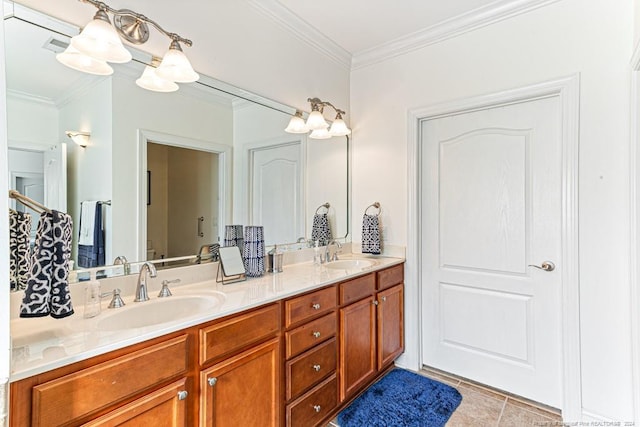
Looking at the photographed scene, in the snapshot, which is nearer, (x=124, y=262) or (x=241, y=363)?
(x=241, y=363)

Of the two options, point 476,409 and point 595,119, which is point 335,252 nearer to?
point 476,409

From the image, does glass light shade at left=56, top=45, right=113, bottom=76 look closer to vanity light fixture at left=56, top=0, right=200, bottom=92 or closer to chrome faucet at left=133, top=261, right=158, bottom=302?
vanity light fixture at left=56, top=0, right=200, bottom=92

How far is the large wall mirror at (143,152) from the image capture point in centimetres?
124

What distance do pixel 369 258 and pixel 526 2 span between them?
1977 mm

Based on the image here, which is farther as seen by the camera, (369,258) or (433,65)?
(369,258)

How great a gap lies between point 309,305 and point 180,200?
2.89 ft

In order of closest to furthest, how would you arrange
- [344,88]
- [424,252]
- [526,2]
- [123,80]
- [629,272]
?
[123,80]
[629,272]
[526,2]
[424,252]
[344,88]

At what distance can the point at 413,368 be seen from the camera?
97.3 inches

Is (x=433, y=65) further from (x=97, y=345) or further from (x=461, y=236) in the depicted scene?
(x=97, y=345)

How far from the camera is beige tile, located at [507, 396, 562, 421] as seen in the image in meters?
1.93

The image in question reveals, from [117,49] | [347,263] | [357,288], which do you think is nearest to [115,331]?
[117,49]

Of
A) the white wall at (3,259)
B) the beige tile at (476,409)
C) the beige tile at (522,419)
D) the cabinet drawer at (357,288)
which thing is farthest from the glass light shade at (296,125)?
the beige tile at (522,419)

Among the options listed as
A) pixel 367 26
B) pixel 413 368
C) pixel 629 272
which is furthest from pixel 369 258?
pixel 367 26

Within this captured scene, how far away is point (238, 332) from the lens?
1315 mm
